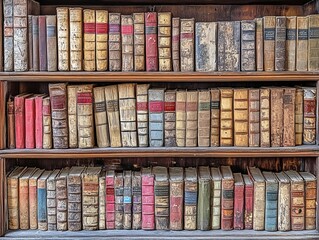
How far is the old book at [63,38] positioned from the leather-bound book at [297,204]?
0.98m

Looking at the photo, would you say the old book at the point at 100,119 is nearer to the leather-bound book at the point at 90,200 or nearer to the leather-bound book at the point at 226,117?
the leather-bound book at the point at 90,200

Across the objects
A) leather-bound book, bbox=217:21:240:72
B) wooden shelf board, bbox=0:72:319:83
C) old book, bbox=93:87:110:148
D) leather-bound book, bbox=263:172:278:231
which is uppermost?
leather-bound book, bbox=217:21:240:72

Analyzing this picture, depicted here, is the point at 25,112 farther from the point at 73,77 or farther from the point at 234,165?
the point at 234,165

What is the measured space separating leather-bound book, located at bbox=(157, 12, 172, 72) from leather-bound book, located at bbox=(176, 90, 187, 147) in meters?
0.11

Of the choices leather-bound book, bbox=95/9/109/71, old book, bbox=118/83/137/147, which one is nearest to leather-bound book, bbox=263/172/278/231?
old book, bbox=118/83/137/147

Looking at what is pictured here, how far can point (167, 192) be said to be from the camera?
1.84 m

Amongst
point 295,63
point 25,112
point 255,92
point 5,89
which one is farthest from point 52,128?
point 295,63

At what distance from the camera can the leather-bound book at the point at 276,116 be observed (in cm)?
181

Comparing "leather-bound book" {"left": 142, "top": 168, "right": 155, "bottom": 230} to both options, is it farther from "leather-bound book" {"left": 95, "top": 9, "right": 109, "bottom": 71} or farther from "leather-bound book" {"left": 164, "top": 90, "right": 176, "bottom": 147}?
"leather-bound book" {"left": 95, "top": 9, "right": 109, "bottom": 71}

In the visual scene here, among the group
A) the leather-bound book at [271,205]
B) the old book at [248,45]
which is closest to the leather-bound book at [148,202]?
the leather-bound book at [271,205]

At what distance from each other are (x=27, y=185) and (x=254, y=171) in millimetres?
926

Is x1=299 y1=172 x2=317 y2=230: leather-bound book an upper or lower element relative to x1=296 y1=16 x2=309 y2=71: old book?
lower

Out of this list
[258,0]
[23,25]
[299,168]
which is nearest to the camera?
[23,25]

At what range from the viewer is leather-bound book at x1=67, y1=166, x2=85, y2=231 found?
1.84 m
